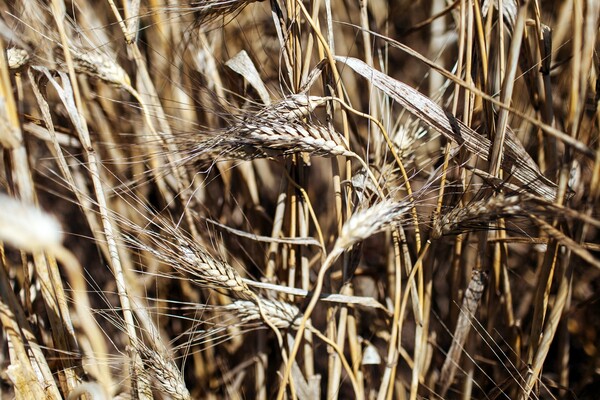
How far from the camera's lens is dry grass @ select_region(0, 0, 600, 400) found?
2.21 ft

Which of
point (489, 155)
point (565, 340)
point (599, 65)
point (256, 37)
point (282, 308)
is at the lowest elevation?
point (565, 340)

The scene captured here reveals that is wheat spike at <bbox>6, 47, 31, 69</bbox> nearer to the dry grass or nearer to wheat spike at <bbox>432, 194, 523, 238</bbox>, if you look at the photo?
the dry grass

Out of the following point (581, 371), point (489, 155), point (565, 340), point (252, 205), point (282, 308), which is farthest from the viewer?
point (581, 371)

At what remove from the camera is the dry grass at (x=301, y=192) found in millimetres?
673

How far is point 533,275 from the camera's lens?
1218mm

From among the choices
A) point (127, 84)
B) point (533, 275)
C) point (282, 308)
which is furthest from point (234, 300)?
point (533, 275)

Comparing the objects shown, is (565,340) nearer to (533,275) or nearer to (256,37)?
(533,275)

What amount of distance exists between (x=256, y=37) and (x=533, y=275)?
32.0 inches

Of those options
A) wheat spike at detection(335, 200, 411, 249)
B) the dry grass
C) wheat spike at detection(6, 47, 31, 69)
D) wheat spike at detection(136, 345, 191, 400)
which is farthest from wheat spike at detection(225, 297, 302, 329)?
wheat spike at detection(6, 47, 31, 69)

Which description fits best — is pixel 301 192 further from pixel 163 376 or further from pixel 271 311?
pixel 163 376

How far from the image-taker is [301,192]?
82 centimetres

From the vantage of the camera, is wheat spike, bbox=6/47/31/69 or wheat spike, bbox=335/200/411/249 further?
wheat spike, bbox=6/47/31/69

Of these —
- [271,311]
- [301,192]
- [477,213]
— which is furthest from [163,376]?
[477,213]

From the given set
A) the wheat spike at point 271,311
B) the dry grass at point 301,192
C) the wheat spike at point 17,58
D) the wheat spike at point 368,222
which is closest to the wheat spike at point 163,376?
the dry grass at point 301,192
